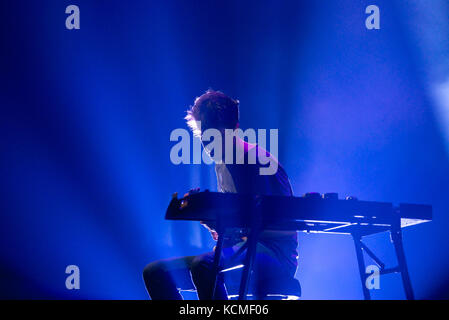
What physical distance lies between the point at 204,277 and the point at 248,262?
284 millimetres

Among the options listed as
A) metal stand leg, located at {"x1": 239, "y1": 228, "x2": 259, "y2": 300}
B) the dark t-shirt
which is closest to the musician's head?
the dark t-shirt

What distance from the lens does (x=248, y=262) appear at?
2.15 m

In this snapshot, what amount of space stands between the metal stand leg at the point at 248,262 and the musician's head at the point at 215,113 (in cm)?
70

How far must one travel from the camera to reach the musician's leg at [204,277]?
89.0 inches

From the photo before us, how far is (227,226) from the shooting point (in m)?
2.23

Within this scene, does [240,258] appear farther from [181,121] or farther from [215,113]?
[181,121]

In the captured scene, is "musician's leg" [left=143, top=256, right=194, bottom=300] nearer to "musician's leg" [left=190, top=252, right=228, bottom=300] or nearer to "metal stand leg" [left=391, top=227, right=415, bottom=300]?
"musician's leg" [left=190, top=252, right=228, bottom=300]

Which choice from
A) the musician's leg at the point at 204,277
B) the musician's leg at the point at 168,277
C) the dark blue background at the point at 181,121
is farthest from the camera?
the dark blue background at the point at 181,121

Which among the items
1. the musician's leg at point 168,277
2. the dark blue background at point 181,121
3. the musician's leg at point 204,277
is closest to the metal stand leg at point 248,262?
the musician's leg at point 204,277

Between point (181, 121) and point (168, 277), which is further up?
point (181, 121)

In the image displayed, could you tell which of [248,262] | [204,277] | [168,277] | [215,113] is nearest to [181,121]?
[215,113]

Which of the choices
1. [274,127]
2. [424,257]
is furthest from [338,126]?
[424,257]

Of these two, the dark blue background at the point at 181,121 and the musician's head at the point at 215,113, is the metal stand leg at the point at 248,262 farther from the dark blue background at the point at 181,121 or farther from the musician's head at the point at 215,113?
the dark blue background at the point at 181,121
